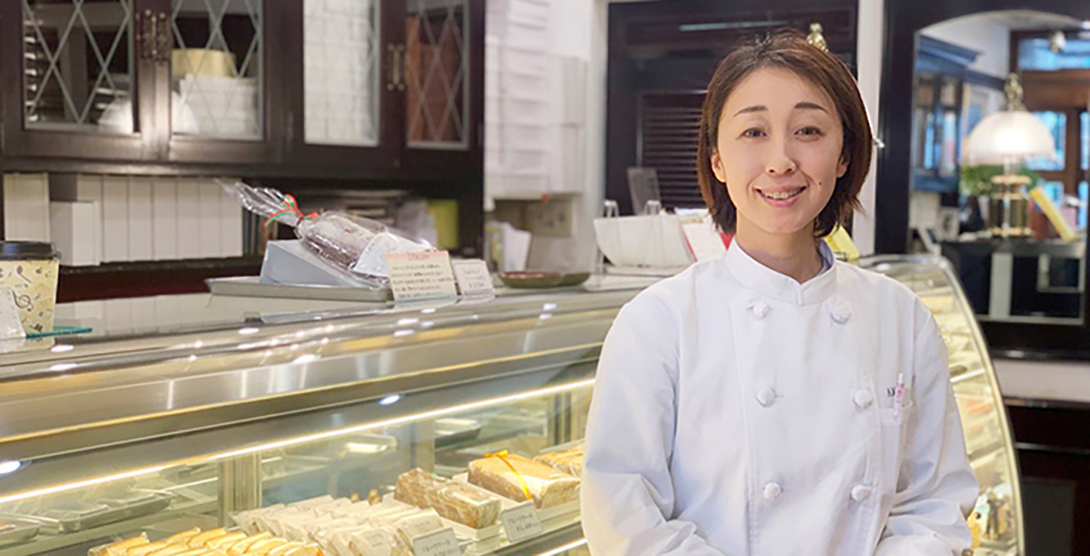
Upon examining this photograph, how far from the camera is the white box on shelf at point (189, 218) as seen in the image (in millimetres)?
4078

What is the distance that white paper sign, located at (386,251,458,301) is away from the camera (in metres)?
1.92

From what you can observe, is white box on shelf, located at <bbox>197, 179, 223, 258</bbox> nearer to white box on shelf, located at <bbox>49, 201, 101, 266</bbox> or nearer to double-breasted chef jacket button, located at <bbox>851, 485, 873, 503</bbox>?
white box on shelf, located at <bbox>49, 201, 101, 266</bbox>

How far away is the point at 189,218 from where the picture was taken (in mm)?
4105

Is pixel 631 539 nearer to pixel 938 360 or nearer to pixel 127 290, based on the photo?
pixel 938 360

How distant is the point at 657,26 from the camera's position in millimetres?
5305

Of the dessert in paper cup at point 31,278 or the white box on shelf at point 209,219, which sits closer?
the dessert in paper cup at point 31,278

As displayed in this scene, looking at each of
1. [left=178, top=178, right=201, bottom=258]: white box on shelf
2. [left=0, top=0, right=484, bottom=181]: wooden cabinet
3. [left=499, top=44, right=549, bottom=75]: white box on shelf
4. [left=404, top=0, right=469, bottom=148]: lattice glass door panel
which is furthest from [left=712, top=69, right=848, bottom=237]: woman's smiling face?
[left=499, top=44, right=549, bottom=75]: white box on shelf

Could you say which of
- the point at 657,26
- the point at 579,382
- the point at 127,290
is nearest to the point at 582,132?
the point at 657,26

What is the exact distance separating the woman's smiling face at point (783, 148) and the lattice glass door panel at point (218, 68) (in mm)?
2799

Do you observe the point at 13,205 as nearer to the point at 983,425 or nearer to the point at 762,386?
the point at 983,425

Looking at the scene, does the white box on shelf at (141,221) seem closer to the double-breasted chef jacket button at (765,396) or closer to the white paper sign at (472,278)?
the white paper sign at (472,278)

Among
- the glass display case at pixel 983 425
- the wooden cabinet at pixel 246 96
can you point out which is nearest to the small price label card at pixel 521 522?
the glass display case at pixel 983 425

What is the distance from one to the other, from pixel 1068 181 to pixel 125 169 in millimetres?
5277

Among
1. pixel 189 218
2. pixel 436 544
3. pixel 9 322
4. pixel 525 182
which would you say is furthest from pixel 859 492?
pixel 525 182
